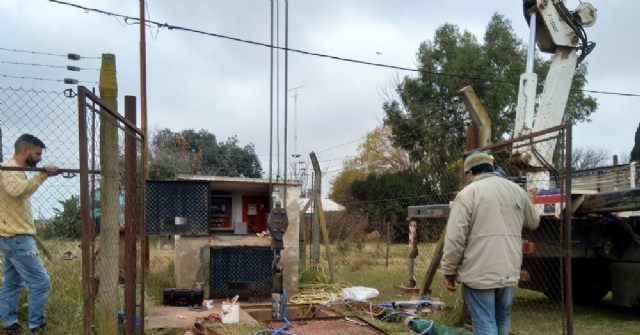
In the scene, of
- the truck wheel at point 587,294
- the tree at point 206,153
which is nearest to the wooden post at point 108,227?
the truck wheel at point 587,294

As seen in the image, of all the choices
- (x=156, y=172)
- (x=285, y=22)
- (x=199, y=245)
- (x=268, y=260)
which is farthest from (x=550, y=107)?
(x=156, y=172)

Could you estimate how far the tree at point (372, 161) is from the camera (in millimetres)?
29469

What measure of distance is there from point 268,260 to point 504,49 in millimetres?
21047

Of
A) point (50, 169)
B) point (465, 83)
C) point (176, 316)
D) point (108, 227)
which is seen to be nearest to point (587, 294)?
point (176, 316)

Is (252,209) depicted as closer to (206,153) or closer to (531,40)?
(531,40)

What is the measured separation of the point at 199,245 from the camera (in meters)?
8.11

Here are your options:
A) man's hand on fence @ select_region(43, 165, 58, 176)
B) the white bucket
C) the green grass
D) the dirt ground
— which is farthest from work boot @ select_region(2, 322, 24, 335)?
the white bucket

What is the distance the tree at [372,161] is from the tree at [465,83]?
2.90 meters

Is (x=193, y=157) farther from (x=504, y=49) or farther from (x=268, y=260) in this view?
(x=268, y=260)

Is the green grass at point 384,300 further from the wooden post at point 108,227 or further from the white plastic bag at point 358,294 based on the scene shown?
the wooden post at point 108,227

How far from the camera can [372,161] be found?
110ft

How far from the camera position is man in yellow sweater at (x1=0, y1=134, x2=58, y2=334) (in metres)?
5.02

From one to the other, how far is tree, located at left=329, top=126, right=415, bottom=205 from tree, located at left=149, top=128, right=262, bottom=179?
5291 mm

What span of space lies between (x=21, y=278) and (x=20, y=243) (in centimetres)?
33
